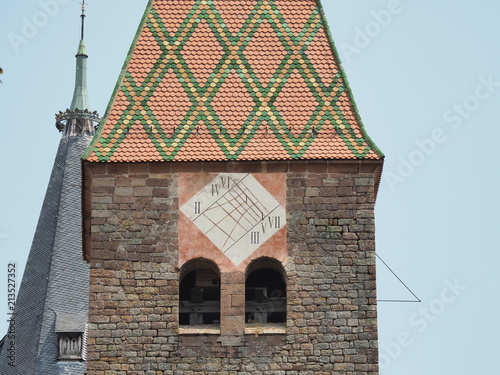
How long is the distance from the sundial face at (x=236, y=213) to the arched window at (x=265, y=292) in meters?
0.36

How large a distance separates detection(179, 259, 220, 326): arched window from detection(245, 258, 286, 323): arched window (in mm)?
449

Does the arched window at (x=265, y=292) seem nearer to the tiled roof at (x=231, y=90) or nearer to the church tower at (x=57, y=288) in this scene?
the tiled roof at (x=231, y=90)

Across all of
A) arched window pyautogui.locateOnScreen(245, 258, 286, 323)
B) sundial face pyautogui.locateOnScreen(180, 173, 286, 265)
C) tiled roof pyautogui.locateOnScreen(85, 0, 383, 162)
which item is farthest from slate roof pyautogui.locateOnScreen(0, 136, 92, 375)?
sundial face pyautogui.locateOnScreen(180, 173, 286, 265)

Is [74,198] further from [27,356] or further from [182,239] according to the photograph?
[182,239]

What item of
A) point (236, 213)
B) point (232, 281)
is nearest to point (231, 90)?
point (236, 213)

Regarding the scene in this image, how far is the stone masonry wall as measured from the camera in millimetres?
27641

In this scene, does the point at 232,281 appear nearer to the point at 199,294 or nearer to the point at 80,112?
the point at 199,294

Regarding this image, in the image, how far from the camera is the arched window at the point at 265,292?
28.2m

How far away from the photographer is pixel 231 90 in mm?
29484

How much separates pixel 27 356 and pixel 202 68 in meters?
17.1

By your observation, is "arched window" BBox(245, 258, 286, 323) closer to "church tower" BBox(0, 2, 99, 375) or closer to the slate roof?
"church tower" BBox(0, 2, 99, 375)

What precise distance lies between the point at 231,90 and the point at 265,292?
312 centimetres

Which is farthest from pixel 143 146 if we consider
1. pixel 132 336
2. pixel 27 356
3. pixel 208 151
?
pixel 27 356

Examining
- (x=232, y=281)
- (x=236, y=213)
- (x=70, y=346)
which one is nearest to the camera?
(x=232, y=281)
